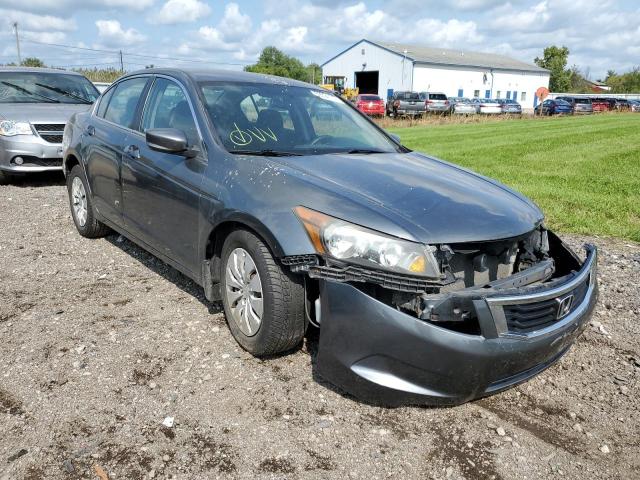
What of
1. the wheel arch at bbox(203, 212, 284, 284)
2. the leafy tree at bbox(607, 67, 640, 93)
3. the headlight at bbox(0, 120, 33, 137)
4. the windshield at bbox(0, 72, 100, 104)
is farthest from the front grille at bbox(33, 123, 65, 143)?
the leafy tree at bbox(607, 67, 640, 93)

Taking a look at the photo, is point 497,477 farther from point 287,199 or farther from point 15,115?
point 15,115

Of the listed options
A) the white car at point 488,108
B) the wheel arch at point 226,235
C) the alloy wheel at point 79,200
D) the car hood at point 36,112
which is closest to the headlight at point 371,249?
the wheel arch at point 226,235

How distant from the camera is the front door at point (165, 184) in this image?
3.57m

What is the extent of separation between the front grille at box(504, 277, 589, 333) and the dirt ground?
0.55m

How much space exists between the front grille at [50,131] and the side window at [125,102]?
3.65 m

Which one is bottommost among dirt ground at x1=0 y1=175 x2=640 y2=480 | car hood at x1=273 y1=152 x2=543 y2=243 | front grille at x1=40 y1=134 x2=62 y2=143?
dirt ground at x1=0 y1=175 x2=640 y2=480

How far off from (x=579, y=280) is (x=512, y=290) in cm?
53

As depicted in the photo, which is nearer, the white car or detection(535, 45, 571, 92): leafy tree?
the white car

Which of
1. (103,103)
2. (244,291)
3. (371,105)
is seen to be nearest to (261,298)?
(244,291)

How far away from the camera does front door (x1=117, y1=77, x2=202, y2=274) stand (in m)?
3.57

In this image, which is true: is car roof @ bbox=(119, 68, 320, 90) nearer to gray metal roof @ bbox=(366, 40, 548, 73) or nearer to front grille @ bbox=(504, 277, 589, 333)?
front grille @ bbox=(504, 277, 589, 333)

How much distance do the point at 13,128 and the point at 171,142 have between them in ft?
18.9

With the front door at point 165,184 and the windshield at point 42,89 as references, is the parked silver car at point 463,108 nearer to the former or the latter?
the windshield at point 42,89

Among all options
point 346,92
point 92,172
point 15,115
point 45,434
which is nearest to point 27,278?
point 92,172
